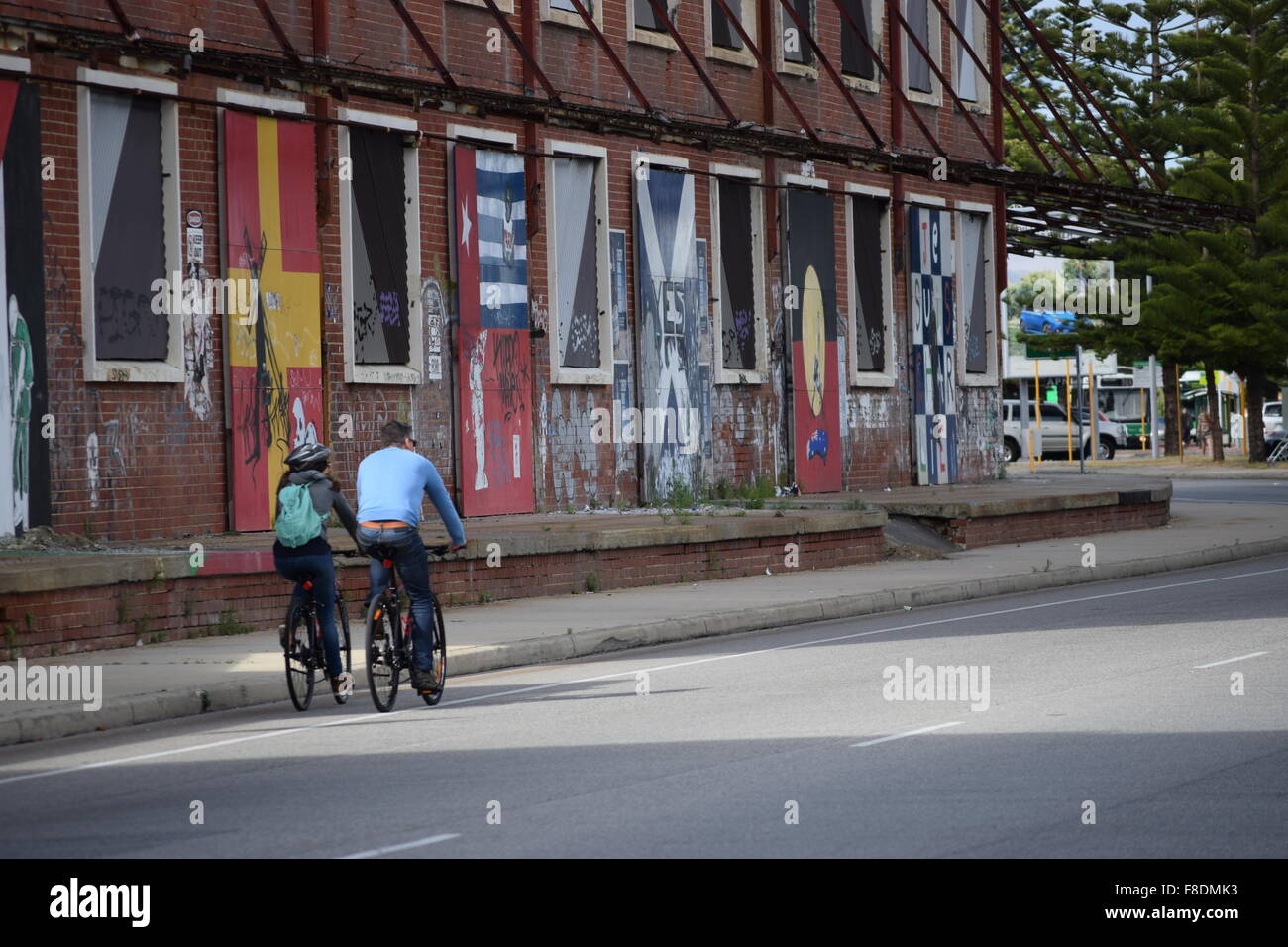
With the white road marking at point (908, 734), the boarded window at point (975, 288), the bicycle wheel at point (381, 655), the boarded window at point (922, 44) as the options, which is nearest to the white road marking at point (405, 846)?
the white road marking at point (908, 734)

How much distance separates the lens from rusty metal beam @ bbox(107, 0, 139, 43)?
17875mm

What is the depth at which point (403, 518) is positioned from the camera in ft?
39.7

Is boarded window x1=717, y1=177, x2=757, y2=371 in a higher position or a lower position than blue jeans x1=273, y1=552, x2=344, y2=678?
higher

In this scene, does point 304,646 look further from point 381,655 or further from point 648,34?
point 648,34

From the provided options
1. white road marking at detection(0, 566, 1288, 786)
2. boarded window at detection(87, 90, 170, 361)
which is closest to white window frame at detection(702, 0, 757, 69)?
boarded window at detection(87, 90, 170, 361)

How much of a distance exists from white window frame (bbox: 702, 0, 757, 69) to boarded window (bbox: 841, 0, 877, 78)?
Result: 217cm

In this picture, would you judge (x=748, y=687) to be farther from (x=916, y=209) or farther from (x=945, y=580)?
(x=916, y=209)

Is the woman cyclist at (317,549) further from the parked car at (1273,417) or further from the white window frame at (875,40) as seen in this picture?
the parked car at (1273,417)

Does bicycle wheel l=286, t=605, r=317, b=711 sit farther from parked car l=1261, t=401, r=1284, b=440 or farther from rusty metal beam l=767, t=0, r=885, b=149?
parked car l=1261, t=401, r=1284, b=440

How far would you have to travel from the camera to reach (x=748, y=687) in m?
13.0

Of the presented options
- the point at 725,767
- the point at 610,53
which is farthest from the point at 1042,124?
the point at 725,767

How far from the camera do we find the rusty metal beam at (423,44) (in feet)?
68.7

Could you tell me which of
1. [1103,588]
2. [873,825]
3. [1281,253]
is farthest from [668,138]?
[1281,253]
